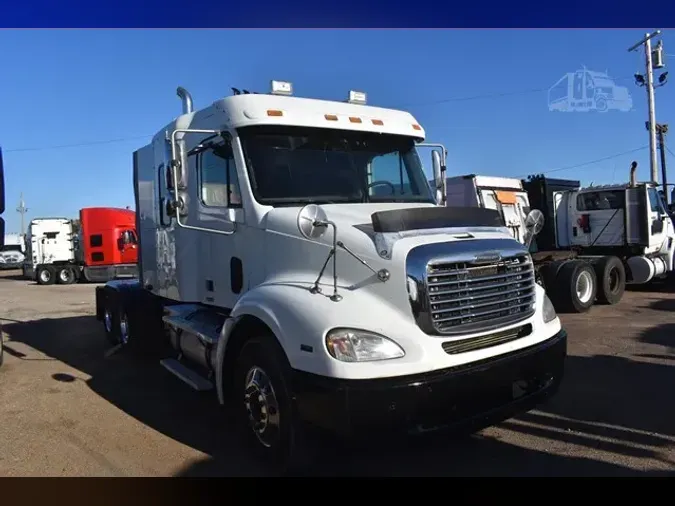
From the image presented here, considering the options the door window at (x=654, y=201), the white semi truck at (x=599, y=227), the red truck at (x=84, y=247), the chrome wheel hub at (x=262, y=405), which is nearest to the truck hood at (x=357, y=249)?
the chrome wheel hub at (x=262, y=405)

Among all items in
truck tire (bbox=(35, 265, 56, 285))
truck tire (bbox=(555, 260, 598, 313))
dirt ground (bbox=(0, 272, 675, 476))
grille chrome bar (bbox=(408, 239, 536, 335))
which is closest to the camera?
grille chrome bar (bbox=(408, 239, 536, 335))

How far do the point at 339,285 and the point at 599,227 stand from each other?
1142 centimetres

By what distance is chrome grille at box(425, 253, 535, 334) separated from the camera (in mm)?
3549

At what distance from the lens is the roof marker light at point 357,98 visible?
5502 millimetres

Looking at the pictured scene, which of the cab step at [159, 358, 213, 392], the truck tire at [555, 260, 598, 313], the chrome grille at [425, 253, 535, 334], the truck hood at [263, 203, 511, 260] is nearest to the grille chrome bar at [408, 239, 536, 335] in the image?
the chrome grille at [425, 253, 535, 334]

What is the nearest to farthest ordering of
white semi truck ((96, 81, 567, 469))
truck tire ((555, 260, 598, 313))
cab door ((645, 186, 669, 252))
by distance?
1. white semi truck ((96, 81, 567, 469))
2. truck tire ((555, 260, 598, 313))
3. cab door ((645, 186, 669, 252))

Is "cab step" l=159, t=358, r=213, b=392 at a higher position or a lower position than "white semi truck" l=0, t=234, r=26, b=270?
lower

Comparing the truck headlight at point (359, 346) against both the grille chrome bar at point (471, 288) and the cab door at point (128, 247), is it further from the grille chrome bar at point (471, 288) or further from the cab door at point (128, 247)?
the cab door at point (128, 247)

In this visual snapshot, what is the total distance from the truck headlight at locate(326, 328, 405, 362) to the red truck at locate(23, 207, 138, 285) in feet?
64.0

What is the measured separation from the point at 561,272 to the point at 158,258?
7.53 metres

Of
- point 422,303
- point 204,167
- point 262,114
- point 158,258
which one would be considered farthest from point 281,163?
point 158,258

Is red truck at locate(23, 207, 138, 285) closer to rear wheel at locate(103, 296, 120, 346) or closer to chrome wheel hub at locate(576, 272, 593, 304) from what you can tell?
rear wheel at locate(103, 296, 120, 346)

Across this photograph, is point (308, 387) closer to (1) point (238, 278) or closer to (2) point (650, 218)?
(1) point (238, 278)

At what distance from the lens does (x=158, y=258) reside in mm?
6625
